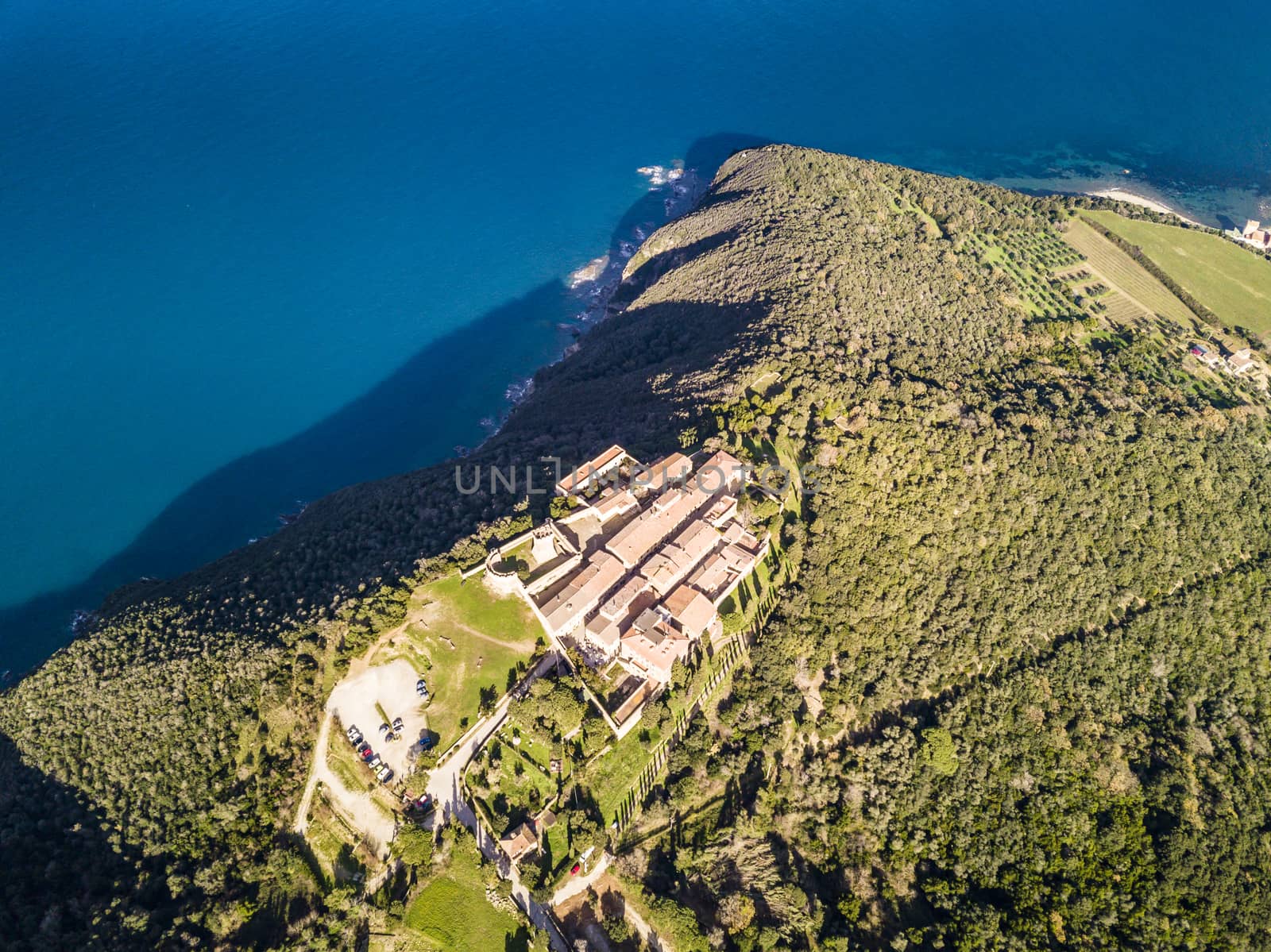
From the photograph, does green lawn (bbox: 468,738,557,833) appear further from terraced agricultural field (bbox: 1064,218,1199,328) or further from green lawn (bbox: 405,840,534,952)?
terraced agricultural field (bbox: 1064,218,1199,328)

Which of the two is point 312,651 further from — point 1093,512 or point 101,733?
point 1093,512

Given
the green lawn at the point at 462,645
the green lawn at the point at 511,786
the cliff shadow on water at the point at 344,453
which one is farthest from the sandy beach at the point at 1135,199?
the green lawn at the point at 511,786

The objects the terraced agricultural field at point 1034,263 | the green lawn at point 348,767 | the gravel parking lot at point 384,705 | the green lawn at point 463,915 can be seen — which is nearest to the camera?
the green lawn at point 463,915

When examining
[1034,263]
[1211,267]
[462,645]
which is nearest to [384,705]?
[462,645]

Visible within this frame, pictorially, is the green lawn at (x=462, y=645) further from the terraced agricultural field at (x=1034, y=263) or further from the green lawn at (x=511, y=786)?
the terraced agricultural field at (x=1034, y=263)

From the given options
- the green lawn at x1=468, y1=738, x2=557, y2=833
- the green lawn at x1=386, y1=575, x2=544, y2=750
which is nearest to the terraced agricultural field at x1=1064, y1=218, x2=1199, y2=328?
the green lawn at x1=386, y1=575, x2=544, y2=750

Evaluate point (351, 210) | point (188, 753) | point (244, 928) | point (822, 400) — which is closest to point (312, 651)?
point (188, 753)
